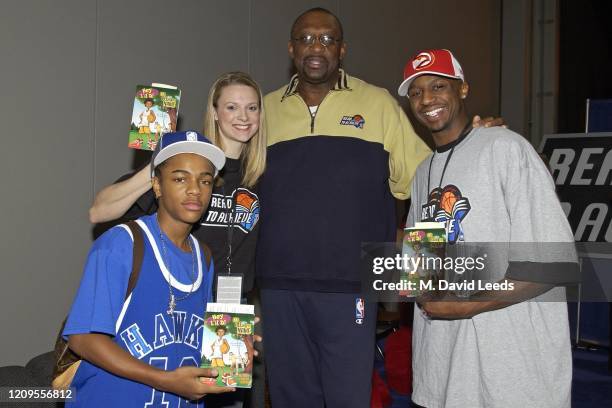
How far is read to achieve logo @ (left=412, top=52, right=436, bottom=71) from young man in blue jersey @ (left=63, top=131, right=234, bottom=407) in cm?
82

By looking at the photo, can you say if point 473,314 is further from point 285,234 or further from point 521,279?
point 285,234

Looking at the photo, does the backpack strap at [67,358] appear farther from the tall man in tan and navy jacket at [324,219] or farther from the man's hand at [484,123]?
the man's hand at [484,123]

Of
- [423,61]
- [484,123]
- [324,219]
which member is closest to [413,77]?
[423,61]

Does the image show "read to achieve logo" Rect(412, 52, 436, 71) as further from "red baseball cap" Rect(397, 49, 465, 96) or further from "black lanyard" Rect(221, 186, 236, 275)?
"black lanyard" Rect(221, 186, 236, 275)

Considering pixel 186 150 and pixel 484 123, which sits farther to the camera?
pixel 484 123

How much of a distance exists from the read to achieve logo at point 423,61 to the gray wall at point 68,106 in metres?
2.23

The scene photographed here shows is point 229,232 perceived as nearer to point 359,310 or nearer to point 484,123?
point 359,310

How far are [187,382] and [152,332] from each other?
21cm

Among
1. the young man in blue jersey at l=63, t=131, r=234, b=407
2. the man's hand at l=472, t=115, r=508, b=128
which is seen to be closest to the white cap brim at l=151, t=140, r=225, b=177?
the young man in blue jersey at l=63, t=131, r=234, b=407

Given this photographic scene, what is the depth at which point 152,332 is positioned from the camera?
217 cm

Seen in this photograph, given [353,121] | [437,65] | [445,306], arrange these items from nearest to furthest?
[445,306] < [437,65] < [353,121]

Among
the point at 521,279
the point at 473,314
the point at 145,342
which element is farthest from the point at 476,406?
the point at 145,342

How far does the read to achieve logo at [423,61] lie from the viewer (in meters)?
2.61

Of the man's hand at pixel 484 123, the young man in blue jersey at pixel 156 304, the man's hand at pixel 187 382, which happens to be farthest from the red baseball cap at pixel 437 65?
the man's hand at pixel 187 382
